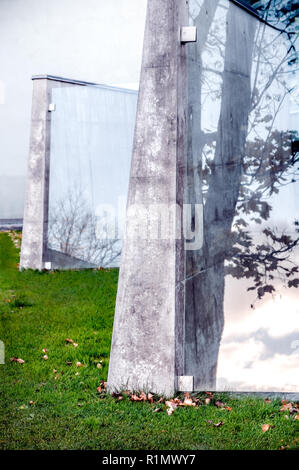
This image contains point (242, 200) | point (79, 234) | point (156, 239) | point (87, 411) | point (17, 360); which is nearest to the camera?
point (87, 411)

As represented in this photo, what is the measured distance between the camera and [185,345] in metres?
4.78

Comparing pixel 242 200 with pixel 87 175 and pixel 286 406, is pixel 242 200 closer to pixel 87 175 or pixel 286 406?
pixel 286 406

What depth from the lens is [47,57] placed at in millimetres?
13297

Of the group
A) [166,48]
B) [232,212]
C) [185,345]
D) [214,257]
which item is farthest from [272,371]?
[166,48]

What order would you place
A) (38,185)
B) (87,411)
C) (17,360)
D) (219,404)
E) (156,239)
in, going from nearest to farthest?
(87,411), (219,404), (156,239), (17,360), (38,185)

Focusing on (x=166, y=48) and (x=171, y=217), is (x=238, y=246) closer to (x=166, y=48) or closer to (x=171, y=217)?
(x=171, y=217)

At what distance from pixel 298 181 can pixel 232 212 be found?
60 centimetres

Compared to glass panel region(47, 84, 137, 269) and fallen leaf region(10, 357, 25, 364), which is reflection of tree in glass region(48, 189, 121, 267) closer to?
glass panel region(47, 84, 137, 269)

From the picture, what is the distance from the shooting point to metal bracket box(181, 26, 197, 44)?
187 inches

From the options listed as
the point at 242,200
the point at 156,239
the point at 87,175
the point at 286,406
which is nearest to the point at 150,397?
the point at 286,406

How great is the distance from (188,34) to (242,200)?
145cm

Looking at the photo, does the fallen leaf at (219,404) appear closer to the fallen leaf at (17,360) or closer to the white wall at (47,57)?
the fallen leaf at (17,360)

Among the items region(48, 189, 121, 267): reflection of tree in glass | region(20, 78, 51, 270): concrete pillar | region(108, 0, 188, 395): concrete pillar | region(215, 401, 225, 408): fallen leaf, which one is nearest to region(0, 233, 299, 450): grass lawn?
region(215, 401, 225, 408): fallen leaf
